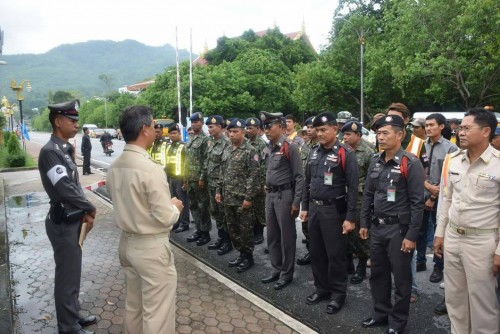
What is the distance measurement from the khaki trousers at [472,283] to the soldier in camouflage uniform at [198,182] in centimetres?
392

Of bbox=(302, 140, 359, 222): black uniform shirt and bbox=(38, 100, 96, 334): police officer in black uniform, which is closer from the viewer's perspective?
bbox=(38, 100, 96, 334): police officer in black uniform

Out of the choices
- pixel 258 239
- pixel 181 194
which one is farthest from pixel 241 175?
pixel 181 194

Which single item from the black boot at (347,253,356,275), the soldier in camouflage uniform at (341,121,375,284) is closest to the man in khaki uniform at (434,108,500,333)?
the soldier in camouflage uniform at (341,121,375,284)

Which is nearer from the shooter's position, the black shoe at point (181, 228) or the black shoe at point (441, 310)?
the black shoe at point (441, 310)

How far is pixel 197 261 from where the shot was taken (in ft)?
18.0

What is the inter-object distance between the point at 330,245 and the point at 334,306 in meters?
0.61

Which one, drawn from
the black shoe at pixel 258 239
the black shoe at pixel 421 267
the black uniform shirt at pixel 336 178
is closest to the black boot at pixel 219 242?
the black shoe at pixel 258 239

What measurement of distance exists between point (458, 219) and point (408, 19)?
17844 mm

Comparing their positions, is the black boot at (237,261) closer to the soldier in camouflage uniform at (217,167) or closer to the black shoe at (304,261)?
Answer: the soldier in camouflage uniform at (217,167)

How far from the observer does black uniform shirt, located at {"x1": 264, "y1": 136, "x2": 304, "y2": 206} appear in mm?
4531

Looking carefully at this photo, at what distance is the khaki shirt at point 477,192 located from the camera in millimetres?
2943

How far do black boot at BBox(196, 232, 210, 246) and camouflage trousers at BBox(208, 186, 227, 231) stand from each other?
376 millimetres

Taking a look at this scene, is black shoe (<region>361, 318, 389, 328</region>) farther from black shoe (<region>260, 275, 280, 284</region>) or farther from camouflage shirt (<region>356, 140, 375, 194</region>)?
camouflage shirt (<region>356, 140, 375, 194</region>)

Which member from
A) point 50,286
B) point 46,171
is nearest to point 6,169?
point 50,286
